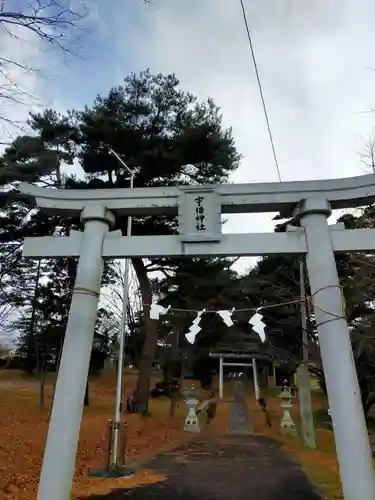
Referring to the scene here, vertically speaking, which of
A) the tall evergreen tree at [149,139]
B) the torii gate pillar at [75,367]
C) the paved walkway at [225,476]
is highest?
the tall evergreen tree at [149,139]

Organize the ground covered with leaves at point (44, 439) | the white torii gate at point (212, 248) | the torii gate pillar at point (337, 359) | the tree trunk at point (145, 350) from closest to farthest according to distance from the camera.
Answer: the torii gate pillar at point (337, 359)
the white torii gate at point (212, 248)
the ground covered with leaves at point (44, 439)
the tree trunk at point (145, 350)

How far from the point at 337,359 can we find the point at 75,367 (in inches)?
93.7

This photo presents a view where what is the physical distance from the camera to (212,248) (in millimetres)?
4203

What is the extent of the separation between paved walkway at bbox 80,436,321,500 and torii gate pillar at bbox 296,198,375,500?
12.0ft

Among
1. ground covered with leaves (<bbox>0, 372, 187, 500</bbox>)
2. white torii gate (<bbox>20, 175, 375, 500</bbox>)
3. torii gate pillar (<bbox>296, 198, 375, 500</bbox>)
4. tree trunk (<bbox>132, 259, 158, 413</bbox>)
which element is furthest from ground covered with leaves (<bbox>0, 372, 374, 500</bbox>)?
torii gate pillar (<bbox>296, 198, 375, 500</bbox>)

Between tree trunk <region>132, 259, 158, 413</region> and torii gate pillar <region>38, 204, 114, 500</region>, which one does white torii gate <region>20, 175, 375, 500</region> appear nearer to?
torii gate pillar <region>38, 204, 114, 500</region>

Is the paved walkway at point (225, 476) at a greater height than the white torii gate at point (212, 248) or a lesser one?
lesser

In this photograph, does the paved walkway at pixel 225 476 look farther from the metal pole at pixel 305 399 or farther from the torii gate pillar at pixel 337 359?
the torii gate pillar at pixel 337 359

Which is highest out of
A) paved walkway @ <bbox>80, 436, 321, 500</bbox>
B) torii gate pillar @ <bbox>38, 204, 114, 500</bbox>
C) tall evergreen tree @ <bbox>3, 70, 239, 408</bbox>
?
tall evergreen tree @ <bbox>3, 70, 239, 408</bbox>

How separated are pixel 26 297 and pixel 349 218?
1491 cm

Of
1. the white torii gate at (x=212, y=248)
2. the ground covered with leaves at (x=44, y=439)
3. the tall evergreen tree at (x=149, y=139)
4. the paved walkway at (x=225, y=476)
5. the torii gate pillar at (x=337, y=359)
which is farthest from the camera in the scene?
the tall evergreen tree at (x=149, y=139)

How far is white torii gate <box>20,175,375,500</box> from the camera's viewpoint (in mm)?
3568

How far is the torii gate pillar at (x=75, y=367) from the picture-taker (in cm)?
366

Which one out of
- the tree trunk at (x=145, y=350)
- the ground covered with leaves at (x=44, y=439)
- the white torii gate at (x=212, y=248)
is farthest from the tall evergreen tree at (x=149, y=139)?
the white torii gate at (x=212, y=248)
